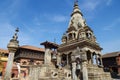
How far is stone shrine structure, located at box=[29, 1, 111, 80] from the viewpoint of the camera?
16.8 m

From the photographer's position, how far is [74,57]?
16.9 metres

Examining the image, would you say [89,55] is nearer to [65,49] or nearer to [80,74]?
[65,49]

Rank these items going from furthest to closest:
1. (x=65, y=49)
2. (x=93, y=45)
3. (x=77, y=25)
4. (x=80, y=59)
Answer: (x=77, y=25), (x=65, y=49), (x=93, y=45), (x=80, y=59)

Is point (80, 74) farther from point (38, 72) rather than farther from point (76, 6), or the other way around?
point (76, 6)

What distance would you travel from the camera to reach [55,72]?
1889 cm

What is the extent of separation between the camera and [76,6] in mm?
37562

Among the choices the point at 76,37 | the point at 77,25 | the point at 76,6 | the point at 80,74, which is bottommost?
the point at 80,74

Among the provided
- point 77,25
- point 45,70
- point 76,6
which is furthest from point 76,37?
point 45,70

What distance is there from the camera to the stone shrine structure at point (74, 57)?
1678 cm

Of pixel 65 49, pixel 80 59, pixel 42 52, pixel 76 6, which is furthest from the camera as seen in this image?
pixel 42 52

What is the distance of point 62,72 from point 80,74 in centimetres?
400

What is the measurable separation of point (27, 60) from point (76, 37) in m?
18.0

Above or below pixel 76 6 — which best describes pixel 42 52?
below

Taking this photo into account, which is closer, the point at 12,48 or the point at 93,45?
the point at 12,48
